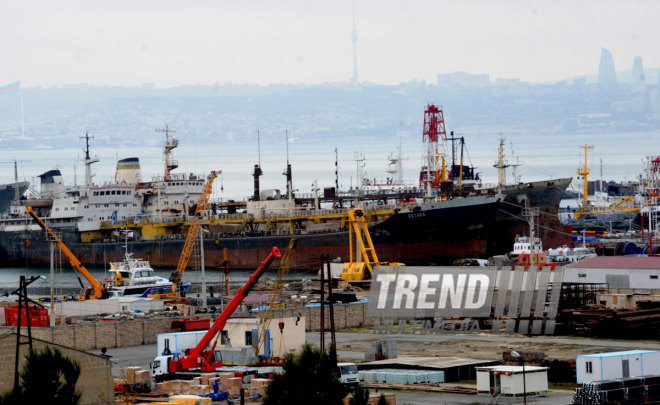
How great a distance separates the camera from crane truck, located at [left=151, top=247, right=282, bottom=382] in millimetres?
26562

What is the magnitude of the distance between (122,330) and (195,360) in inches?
272

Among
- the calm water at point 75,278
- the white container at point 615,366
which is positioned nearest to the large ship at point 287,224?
the calm water at point 75,278

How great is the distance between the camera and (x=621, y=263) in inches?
1729

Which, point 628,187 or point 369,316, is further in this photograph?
point 628,187

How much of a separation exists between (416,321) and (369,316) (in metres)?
2.00

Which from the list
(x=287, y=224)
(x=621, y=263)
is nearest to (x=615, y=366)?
(x=621, y=263)

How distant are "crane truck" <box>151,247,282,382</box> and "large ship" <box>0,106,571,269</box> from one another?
30.7m

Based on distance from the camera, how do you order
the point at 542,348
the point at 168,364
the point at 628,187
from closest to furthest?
the point at 168,364 → the point at 542,348 → the point at 628,187

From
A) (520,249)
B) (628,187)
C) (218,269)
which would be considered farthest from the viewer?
(628,187)

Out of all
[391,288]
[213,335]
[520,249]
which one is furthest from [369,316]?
[520,249]

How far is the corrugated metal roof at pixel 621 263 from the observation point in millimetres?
42875

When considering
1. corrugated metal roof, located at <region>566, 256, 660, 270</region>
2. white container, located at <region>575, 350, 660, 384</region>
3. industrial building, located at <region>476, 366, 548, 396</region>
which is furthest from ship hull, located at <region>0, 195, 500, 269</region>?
industrial building, located at <region>476, 366, 548, 396</region>

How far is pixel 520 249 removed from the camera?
58000 mm

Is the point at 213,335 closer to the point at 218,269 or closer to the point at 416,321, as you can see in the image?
the point at 416,321
